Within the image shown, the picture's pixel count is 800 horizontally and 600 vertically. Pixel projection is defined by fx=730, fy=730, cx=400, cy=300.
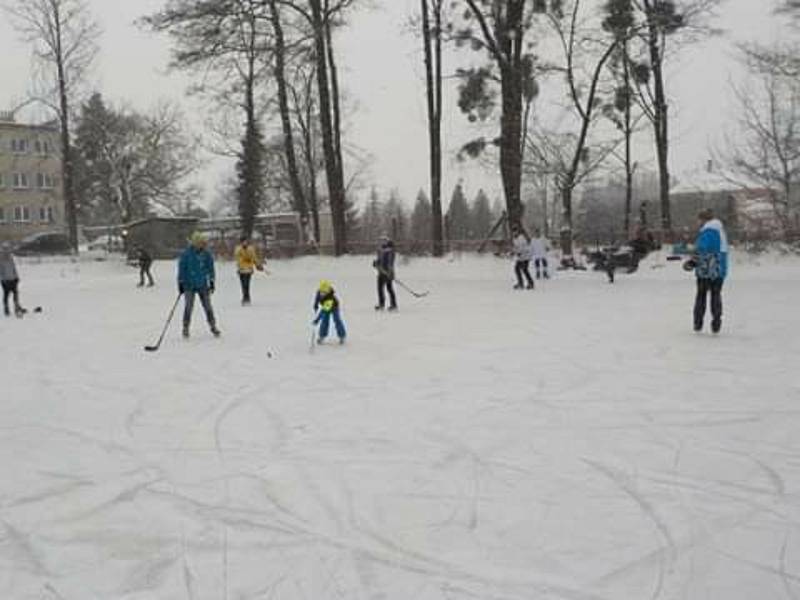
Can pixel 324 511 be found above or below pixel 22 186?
below

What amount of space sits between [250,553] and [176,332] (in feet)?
31.4

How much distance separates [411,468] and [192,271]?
26.7 ft

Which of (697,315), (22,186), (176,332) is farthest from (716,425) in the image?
(22,186)

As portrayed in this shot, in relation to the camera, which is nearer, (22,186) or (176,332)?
(176,332)

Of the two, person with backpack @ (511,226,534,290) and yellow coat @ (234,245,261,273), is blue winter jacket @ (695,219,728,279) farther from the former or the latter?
yellow coat @ (234,245,261,273)

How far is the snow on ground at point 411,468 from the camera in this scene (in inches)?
147

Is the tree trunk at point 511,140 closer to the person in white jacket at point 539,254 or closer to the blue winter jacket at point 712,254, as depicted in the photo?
the person in white jacket at point 539,254

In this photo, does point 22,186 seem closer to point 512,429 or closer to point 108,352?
point 108,352

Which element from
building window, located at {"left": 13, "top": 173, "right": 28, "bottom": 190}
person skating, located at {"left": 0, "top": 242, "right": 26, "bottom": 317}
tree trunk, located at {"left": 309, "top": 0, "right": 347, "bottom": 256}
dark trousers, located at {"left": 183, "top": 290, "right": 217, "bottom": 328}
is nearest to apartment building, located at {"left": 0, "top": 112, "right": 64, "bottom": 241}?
building window, located at {"left": 13, "top": 173, "right": 28, "bottom": 190}

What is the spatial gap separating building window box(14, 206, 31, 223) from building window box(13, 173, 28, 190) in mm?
1661

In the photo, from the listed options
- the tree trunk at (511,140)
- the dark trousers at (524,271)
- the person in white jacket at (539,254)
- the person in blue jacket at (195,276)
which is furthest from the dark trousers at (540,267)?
the person in blue jacket at (195,276)

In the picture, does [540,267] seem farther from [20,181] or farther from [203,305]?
[20,181]

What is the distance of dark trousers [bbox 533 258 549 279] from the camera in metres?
22.3

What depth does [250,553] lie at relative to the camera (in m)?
4.00
